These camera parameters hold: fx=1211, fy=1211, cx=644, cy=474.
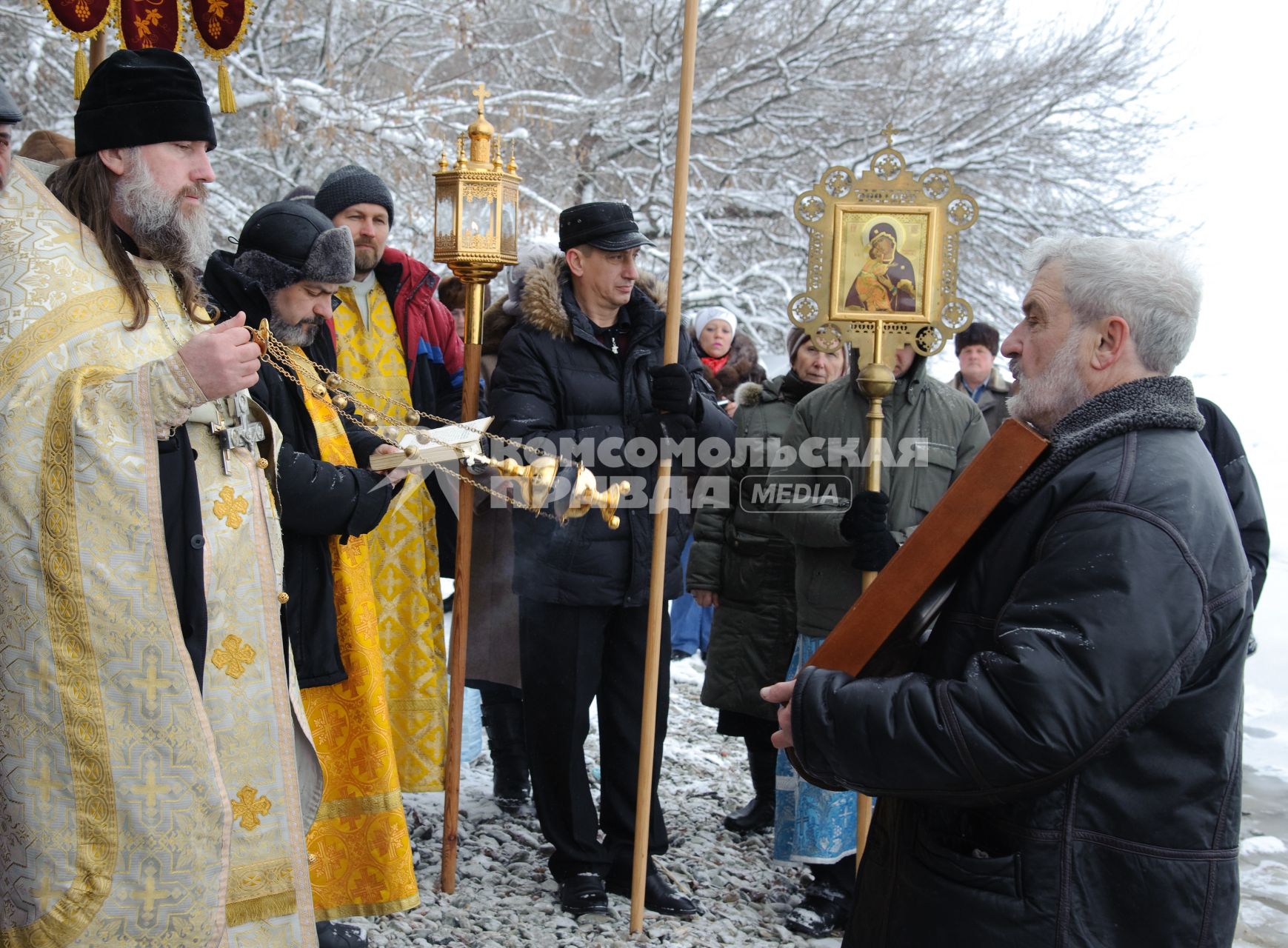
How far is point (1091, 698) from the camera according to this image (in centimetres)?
172

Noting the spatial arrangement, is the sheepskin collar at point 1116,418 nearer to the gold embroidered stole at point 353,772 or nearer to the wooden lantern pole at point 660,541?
the wooden lantern pole at point 660,541

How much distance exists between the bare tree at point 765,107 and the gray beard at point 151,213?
24.8ft

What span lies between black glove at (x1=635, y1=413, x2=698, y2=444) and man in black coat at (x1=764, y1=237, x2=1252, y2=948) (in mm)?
1951

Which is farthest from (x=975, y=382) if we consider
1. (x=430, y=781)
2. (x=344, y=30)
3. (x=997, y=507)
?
(x=344, y=30)

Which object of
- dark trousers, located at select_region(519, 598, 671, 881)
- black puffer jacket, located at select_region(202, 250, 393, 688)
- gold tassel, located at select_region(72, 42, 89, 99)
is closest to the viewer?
black puffer jacket, located at select_region(202, 250, 393, 688)

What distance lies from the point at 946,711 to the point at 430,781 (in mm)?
2899

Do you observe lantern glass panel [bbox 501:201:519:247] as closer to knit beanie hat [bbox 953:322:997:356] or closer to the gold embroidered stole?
the gold embroidered stole

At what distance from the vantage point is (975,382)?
7078mm

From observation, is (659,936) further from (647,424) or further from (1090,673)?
(1090,673)

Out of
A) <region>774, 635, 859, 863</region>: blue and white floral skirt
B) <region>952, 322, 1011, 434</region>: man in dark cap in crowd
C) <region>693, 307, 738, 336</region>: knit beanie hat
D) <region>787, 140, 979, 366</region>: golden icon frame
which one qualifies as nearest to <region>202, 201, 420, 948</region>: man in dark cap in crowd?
<region>774, 635, 859, 863</region>: blue and white floral skirt

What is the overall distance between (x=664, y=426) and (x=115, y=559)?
6.18 feet

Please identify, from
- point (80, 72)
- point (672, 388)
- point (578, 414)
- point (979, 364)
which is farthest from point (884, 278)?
point (979, 364)

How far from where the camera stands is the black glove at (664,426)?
391cm

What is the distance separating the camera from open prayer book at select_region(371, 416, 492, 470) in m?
3.13
